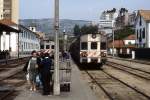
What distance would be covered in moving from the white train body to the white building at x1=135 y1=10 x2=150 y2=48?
167 ft

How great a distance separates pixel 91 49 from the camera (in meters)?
39.6

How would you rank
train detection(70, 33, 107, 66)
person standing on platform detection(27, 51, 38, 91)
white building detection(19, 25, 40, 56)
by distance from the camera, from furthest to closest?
white building detection(19, 25, 40, 56)
train detection(70, 33, 107, 66)
person standing on platform detection(27, 51, 38, 91)

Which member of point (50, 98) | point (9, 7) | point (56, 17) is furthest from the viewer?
point (9, 7)

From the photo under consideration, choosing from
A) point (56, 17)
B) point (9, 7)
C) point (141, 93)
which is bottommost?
point (141, 93)

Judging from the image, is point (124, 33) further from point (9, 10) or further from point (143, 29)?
point (143, 29)

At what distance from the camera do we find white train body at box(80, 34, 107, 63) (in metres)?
39.2

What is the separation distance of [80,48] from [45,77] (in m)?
22.9

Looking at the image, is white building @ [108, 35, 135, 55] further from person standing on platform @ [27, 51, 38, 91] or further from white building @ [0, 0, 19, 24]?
person standing on platform @ [27, 51, 38, 91]

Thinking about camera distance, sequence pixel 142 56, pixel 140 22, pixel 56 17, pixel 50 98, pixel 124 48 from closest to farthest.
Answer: pixel 50 98 < pixel 56 17 < pixel 142 56 < pixel 140 22 < pixel 124 48

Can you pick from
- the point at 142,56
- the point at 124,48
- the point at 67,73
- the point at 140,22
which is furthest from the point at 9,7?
the point at 67,73

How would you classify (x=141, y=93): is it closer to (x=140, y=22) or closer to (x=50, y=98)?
(x=50, y=98)

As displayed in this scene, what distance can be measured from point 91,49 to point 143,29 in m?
57.2

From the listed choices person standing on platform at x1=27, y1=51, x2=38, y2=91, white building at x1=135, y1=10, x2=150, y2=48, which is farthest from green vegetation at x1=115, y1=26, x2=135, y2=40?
person standing on platform at x1=27, y1=51, x2=38, y2=91

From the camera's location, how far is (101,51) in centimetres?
3947
